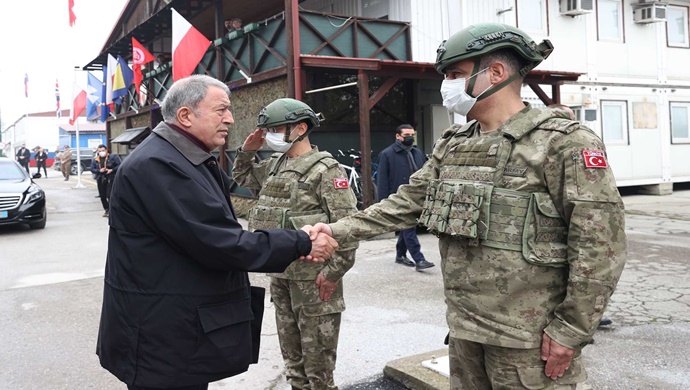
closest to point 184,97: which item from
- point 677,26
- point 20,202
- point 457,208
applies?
point 457,208

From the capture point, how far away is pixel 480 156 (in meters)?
2.22

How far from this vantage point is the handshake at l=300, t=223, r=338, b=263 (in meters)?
2.62

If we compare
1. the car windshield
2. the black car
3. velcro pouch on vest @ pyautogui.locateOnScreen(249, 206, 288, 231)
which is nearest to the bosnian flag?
the black car

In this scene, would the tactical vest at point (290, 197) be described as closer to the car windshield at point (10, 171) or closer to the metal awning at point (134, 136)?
the car windshield at point (10, 171)

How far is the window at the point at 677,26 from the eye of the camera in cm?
1691

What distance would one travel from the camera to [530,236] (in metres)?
2.07

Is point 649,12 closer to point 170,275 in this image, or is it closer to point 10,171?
point 10,171

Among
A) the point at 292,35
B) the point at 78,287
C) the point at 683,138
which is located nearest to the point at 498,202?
the point at 78,287

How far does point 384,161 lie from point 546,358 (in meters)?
5.71

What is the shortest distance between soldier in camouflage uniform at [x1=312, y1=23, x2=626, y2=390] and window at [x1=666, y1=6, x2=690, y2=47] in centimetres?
1770

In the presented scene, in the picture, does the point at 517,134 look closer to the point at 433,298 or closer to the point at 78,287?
the point at 433,298

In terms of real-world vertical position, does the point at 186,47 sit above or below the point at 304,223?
above

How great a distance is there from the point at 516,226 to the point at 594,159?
356 mm

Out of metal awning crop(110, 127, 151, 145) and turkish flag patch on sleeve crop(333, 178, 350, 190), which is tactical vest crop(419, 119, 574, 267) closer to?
turkish flag patch on sleeve crop(333, 178, 350, 190)
